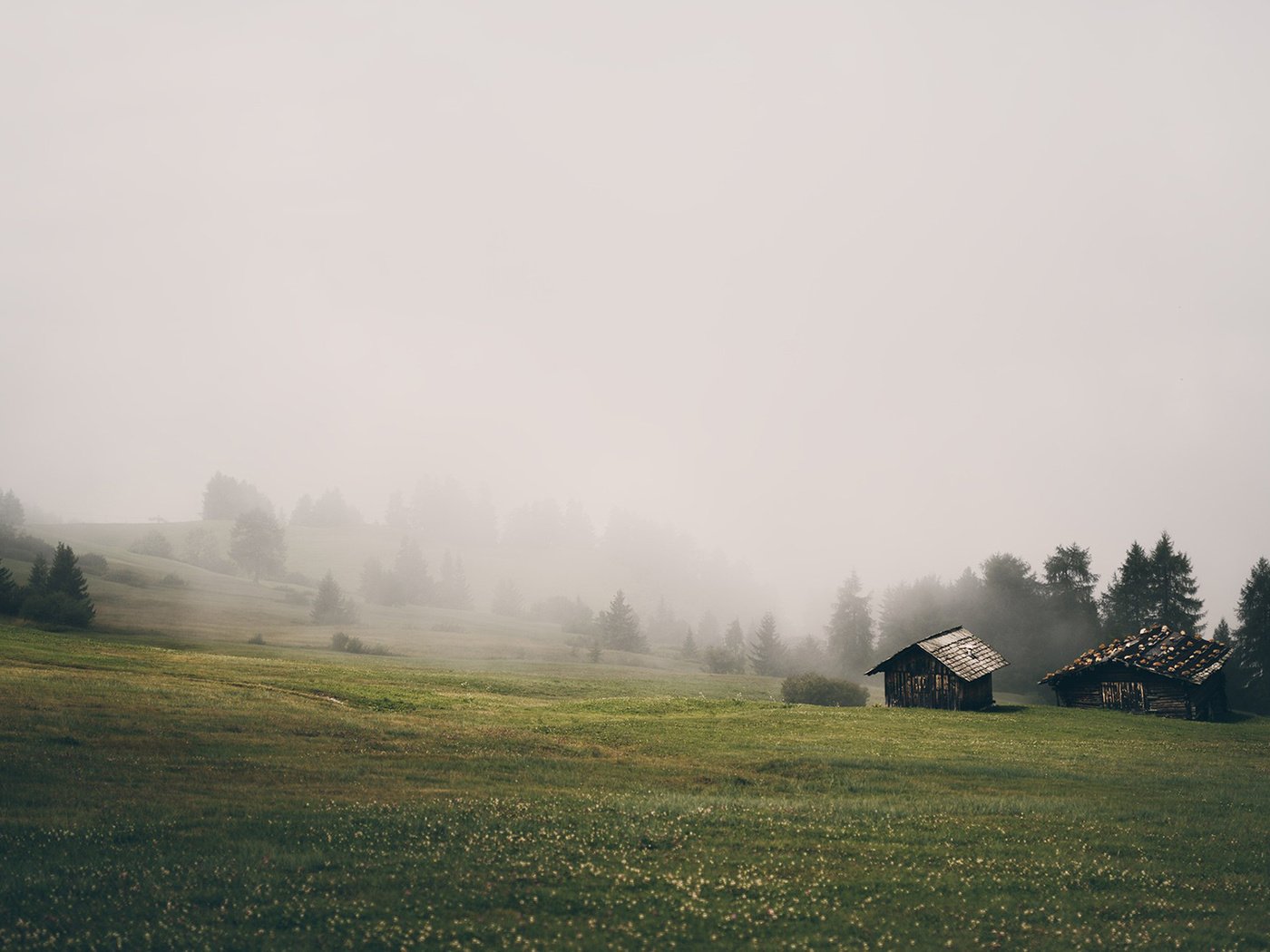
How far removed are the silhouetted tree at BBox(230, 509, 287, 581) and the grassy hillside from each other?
139 metres

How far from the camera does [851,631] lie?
149500mm

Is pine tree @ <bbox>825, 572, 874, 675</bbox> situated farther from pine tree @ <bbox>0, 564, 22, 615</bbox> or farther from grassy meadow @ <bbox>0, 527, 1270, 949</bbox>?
pine tree @ <bbox>0, 564, 22, 615</bbox>

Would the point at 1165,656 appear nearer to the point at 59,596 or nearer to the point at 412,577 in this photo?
the point at 59,596

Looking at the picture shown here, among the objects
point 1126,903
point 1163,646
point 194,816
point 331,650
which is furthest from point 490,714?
point 1163,646

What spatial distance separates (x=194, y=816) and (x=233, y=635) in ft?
288

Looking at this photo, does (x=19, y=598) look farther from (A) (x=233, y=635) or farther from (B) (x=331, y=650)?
(B) (x=331, y=650)

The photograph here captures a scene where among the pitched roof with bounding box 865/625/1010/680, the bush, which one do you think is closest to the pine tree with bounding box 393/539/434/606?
the bush

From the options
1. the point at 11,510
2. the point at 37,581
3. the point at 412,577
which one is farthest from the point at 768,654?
the point at 11,510

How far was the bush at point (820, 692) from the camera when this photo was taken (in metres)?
84.2

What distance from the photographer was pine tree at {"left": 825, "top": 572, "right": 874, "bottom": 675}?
147375 mm

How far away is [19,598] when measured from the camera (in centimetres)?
8556

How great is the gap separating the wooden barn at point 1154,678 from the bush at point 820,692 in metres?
18.9

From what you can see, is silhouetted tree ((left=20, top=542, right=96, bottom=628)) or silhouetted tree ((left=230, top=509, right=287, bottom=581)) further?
silhouetted tree ((left=230, top=509, right=287, bottom=581))

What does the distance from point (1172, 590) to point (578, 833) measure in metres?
127
